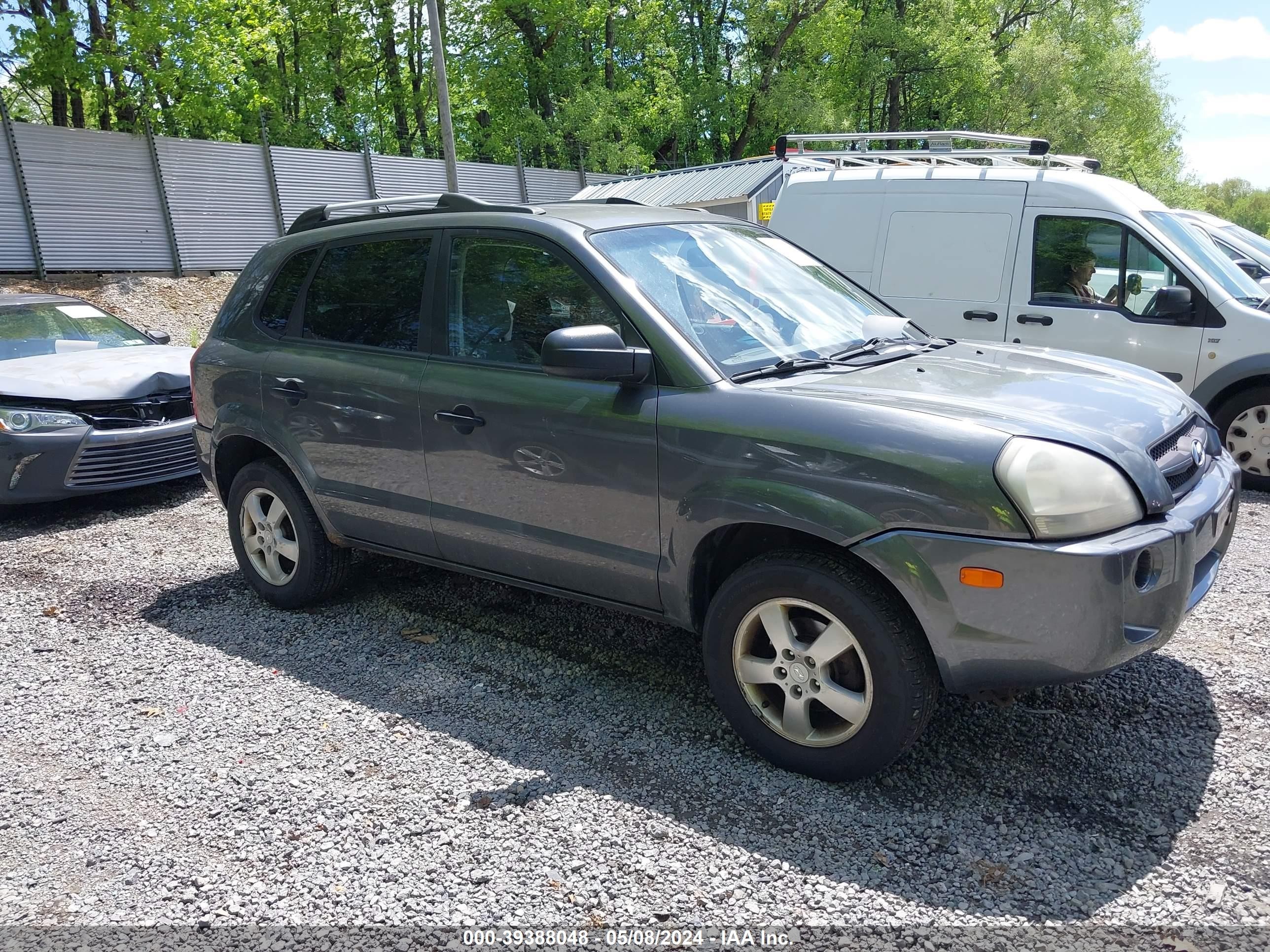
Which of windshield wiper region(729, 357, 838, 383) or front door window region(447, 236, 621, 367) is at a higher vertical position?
front door window region(447, 236, 621, 367)

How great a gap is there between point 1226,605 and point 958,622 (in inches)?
101

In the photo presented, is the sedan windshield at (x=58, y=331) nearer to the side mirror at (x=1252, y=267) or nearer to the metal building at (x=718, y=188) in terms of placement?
the side mirror at (x=1252, y=267)

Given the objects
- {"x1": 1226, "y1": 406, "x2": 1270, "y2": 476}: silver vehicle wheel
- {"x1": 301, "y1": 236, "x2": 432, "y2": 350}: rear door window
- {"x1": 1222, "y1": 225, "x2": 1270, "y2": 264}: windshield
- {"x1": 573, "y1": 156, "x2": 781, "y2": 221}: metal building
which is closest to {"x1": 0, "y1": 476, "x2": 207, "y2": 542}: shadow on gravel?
{"x1": 301, "y1": 236, "x2": 432, "y2": 350}: rear door window

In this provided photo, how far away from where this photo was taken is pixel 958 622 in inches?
109

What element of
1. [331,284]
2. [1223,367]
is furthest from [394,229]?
[1223,367]

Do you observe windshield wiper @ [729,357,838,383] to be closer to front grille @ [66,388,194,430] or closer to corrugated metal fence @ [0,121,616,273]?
front grille @ [66,388,194,430]

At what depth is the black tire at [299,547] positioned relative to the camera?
15.3 feet

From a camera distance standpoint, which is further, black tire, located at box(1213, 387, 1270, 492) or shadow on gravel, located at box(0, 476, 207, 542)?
shadow on gravel, located at box(0, 476, 207, 542)

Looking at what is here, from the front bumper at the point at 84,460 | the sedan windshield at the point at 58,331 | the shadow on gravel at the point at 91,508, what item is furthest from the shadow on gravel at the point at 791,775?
the sedan windshield at the point at 58,331

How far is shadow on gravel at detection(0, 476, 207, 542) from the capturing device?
6859 mm

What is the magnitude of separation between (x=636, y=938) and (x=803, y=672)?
96 cm

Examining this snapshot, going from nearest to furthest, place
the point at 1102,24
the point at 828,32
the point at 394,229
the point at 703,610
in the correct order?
the point at 703,610
the point at 394,229
the point at 828,32
the point at 1102,24

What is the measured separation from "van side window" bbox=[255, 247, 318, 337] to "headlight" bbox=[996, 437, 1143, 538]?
3.44m

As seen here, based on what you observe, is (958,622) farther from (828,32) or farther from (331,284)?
(828,32)
